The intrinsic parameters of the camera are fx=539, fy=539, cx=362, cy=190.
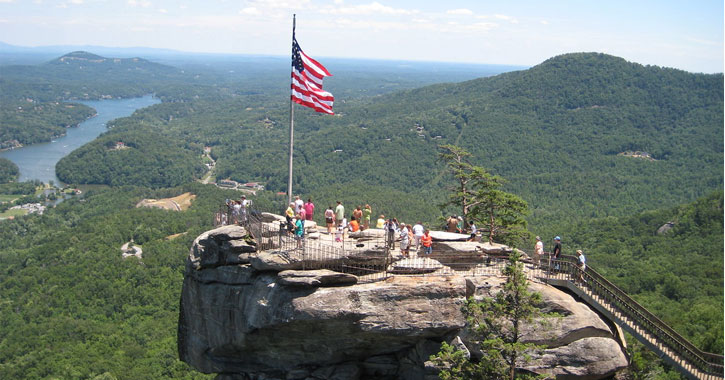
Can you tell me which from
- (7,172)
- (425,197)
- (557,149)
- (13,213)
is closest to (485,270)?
(425,197)

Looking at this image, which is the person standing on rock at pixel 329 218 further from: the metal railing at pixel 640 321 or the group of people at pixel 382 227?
the metal railing at pixel 640 321

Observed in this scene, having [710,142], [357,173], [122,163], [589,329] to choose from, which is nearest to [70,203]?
[122,163]

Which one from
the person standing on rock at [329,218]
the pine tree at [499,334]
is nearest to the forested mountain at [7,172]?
the person standing on rock at [329,218]

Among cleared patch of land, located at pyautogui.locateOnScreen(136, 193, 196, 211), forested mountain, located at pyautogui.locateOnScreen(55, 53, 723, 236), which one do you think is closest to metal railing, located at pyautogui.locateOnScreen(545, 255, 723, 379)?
forested mountain, located at pyautogui.locateOnScreen(55, 53, 723, 236)

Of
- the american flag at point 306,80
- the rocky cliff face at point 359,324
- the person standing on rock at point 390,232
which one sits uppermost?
the american flag at point 306,80

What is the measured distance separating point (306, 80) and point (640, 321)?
16.9 m

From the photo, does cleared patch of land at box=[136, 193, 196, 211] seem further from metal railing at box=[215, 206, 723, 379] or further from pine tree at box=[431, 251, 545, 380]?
pine tree at box=[431, 251, 545, 380]

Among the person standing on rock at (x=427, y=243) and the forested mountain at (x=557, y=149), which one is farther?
the forested mountain at (x=557, y=149)

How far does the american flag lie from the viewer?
961 inches

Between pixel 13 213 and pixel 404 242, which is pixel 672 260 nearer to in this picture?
pixel 404 242

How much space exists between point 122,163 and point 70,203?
137 ft

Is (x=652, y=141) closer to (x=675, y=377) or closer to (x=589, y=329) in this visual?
(x=675, y=377)

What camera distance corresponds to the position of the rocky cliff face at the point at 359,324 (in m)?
18.5

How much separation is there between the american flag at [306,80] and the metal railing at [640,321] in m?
12.3
